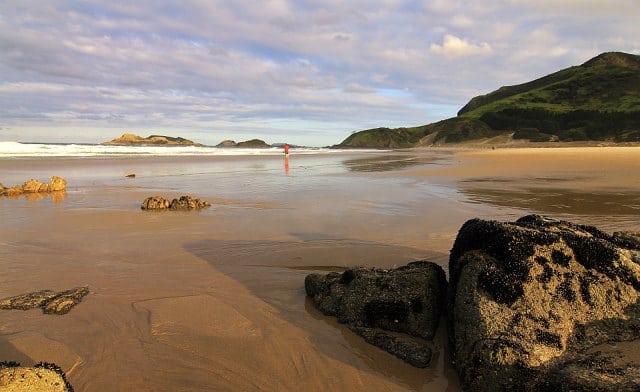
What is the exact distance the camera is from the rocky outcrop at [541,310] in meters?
2.85

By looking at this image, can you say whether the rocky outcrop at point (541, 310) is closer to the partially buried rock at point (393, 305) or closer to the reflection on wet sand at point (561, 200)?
the partially buried rock at point (393, 305)

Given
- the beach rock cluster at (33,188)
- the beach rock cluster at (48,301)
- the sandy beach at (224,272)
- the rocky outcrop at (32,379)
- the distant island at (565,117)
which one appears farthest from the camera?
the distant island at (565,117)

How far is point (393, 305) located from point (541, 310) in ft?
4.43

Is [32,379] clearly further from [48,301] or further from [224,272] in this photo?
[224,272]

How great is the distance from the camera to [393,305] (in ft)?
13.1

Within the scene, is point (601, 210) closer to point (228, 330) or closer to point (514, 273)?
point (514, 273)

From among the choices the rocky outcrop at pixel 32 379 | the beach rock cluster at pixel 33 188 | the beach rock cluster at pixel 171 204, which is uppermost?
the beach rock cluster at pixel 33 188

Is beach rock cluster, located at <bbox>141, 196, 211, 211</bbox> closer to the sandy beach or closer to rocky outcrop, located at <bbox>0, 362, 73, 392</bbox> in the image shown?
the sandy beach

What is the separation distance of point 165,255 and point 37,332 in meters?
2.68

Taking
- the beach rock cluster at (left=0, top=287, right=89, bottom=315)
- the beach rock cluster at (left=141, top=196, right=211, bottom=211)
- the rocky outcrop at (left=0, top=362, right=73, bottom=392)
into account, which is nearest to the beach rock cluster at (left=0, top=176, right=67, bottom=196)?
the beach rock cluster at (left=141, top=196, right=211, bottom=211)

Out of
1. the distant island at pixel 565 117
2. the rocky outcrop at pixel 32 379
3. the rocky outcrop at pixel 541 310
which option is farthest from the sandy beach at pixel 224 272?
the distant island at pixel 565 117

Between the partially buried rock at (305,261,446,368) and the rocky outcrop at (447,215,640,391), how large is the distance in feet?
0.99

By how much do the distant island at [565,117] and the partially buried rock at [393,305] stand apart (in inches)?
2875

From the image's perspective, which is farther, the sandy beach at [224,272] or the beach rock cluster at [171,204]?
the beach rock cluster at [171,204]
